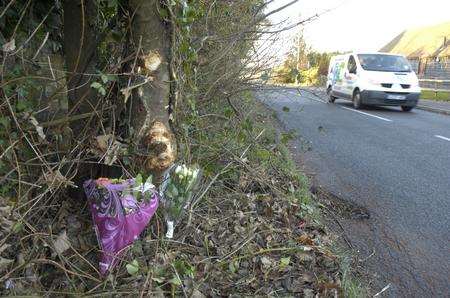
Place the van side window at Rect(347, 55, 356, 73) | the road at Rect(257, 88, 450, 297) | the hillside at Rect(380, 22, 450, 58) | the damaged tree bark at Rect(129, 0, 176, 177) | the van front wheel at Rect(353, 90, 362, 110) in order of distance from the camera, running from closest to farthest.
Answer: the damaged tree bark at Rect(129, 0, 176, 177), the road at Rect(257, 88, 450, 297), the van front wheel at Rect(353, 90, 362, 110), the van side window at Rect(347, 55, 356, 73), the hillside at Rect(380, 22, 450, 58)

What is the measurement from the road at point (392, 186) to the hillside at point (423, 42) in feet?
110

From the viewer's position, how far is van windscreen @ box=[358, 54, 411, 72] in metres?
16.7

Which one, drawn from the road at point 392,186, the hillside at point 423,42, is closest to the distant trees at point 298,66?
the road at point 392,186

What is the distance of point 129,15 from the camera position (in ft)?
9.81

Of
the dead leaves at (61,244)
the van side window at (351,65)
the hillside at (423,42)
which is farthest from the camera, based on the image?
the hillside at (423,42)

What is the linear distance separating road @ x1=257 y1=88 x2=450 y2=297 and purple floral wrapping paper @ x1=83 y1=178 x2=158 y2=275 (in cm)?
178

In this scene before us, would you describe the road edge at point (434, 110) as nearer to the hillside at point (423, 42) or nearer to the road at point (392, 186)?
the road at point (392, 186)

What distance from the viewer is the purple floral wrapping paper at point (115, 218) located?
272cm

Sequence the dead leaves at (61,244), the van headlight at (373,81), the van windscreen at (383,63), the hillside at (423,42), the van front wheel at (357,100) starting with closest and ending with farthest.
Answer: the dead leaves at (61,244) < the van headlight at (373,81) < the van windscreen at (383,63) < the van front wheel at (357,100) < the hillside at (423,42)

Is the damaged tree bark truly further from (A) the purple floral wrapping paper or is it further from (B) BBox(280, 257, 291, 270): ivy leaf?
(B) BBox(280, 257, 291, 270): ivy leaf

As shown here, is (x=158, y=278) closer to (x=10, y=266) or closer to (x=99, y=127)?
(x=10, y=266)

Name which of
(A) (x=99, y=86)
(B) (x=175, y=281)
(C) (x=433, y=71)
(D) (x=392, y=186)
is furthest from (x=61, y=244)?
(C) (x=433, y=71)

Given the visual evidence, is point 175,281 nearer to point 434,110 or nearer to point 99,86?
point 99,86

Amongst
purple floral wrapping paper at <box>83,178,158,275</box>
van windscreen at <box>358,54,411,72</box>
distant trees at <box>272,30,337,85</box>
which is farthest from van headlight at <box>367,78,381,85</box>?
purple floral wrapping paper at <box>83,178,158,275</box>
